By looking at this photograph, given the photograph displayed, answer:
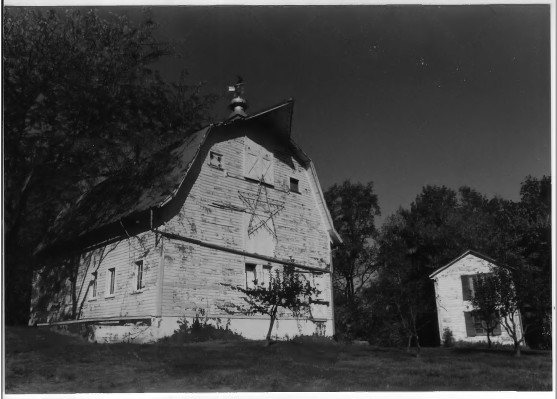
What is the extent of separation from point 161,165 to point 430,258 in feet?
35.6

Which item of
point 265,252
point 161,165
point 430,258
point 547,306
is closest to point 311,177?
point 265,252

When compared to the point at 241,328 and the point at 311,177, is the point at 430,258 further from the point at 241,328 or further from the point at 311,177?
the point at 241,328

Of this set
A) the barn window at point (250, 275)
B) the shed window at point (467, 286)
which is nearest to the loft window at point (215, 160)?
the barn window at point (250, 275)

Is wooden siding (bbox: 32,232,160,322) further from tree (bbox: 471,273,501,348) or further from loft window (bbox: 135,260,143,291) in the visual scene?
tree (bbox: 471,273,501,348)

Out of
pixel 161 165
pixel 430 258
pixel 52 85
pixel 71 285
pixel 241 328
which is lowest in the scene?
pixel 241 328

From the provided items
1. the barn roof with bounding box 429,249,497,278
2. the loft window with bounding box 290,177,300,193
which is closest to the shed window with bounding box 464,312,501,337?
the barn roof with bounding box 429,249,497,278

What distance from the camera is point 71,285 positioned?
15039mm

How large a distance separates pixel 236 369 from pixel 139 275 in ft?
16.5

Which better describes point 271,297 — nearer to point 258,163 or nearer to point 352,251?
point 258,163

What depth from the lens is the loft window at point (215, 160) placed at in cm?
1452

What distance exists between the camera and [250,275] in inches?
563

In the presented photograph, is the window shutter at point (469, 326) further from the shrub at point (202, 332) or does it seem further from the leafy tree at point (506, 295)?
the shrub at point (202, 332)

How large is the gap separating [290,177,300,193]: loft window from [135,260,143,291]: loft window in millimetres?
5232

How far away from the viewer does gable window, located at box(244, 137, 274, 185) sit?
1521 cm
